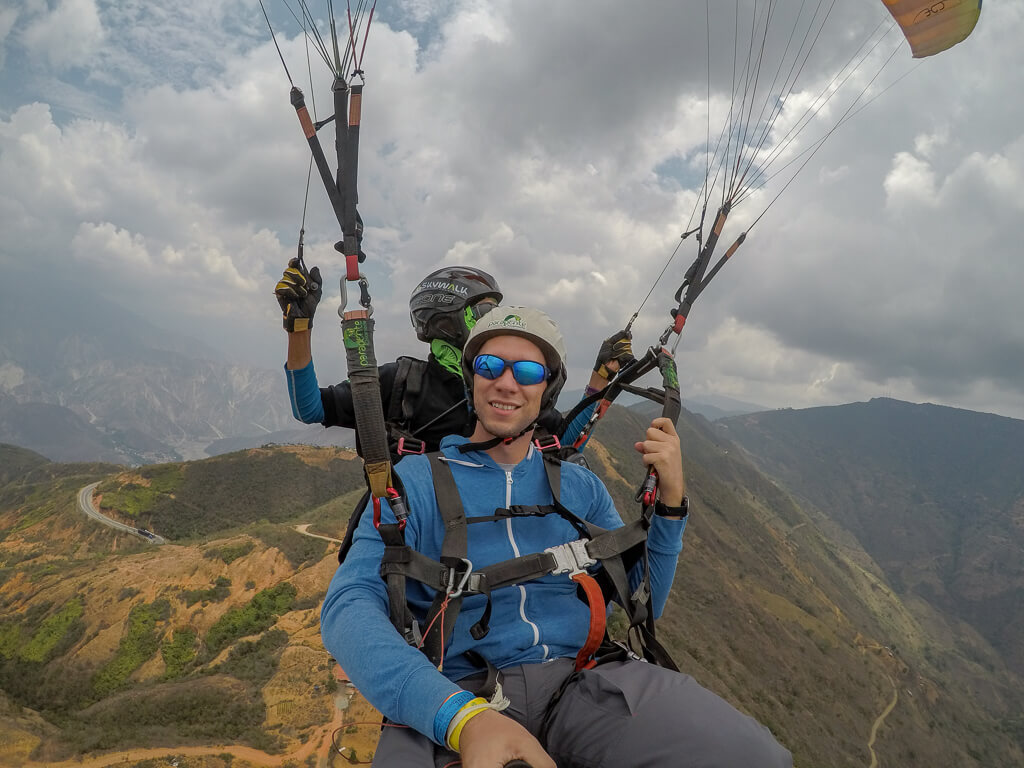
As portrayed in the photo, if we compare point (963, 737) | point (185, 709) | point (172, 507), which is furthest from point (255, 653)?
point (963, 737)

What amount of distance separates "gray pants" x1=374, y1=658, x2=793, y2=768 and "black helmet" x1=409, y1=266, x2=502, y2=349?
10.8 feet

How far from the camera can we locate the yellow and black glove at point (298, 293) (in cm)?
390

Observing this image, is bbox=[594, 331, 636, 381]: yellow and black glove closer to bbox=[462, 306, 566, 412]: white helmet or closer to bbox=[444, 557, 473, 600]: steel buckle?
bbox=[462, 306, 566, 412]: white helmet

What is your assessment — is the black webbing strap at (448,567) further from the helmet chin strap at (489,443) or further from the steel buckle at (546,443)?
the steel buckle at (546,443)

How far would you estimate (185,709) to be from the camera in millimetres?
18828

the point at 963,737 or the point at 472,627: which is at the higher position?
the point at 472,627

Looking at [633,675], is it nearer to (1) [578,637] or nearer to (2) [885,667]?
(1) [578,637]

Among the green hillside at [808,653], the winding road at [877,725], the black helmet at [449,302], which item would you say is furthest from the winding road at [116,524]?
the winding road at [877,725]

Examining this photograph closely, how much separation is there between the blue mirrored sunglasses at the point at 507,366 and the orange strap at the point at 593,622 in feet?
4.45

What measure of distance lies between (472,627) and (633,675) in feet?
3.12

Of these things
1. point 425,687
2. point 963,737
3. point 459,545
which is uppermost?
point 459,545

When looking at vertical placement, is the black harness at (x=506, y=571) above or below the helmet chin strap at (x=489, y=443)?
below

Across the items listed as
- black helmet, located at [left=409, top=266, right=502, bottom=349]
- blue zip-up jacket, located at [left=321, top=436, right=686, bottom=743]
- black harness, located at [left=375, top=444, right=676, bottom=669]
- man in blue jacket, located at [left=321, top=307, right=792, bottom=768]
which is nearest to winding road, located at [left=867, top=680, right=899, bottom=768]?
black harness, located at [left=375, top=444, right=676, bottom=669]

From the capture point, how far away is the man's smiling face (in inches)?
136
